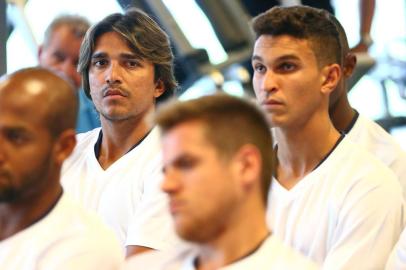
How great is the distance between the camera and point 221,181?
174cm

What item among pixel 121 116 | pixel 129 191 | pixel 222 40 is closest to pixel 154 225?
pixel 129 191

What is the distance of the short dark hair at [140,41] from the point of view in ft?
8.95

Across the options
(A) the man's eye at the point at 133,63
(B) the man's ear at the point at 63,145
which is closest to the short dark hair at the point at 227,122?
(B) the man's ear at the point at 63,145

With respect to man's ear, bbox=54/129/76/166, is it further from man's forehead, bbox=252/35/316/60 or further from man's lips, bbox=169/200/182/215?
man's forehead, bbox=252/35/316/60

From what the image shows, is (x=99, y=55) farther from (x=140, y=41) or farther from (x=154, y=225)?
(x=154, y=225)

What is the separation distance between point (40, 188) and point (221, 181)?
0.39m

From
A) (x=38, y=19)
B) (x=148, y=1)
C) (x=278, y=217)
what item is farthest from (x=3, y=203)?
(x=38, y=19)

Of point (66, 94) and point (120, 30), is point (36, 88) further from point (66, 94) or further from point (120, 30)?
point (120, 30)

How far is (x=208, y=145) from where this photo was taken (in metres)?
1.75

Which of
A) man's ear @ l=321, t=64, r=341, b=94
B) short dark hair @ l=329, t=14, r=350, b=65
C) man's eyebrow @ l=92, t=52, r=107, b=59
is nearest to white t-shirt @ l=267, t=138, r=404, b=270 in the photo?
man's ear @ l=321, t=64, r=341, b=94

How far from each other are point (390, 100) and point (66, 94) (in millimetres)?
2448

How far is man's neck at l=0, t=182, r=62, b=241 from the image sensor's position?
6.52 feet

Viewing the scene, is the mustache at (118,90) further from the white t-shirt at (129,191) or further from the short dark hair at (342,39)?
the short dark hair at (342,39)

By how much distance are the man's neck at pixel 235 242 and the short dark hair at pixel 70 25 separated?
1.65m
